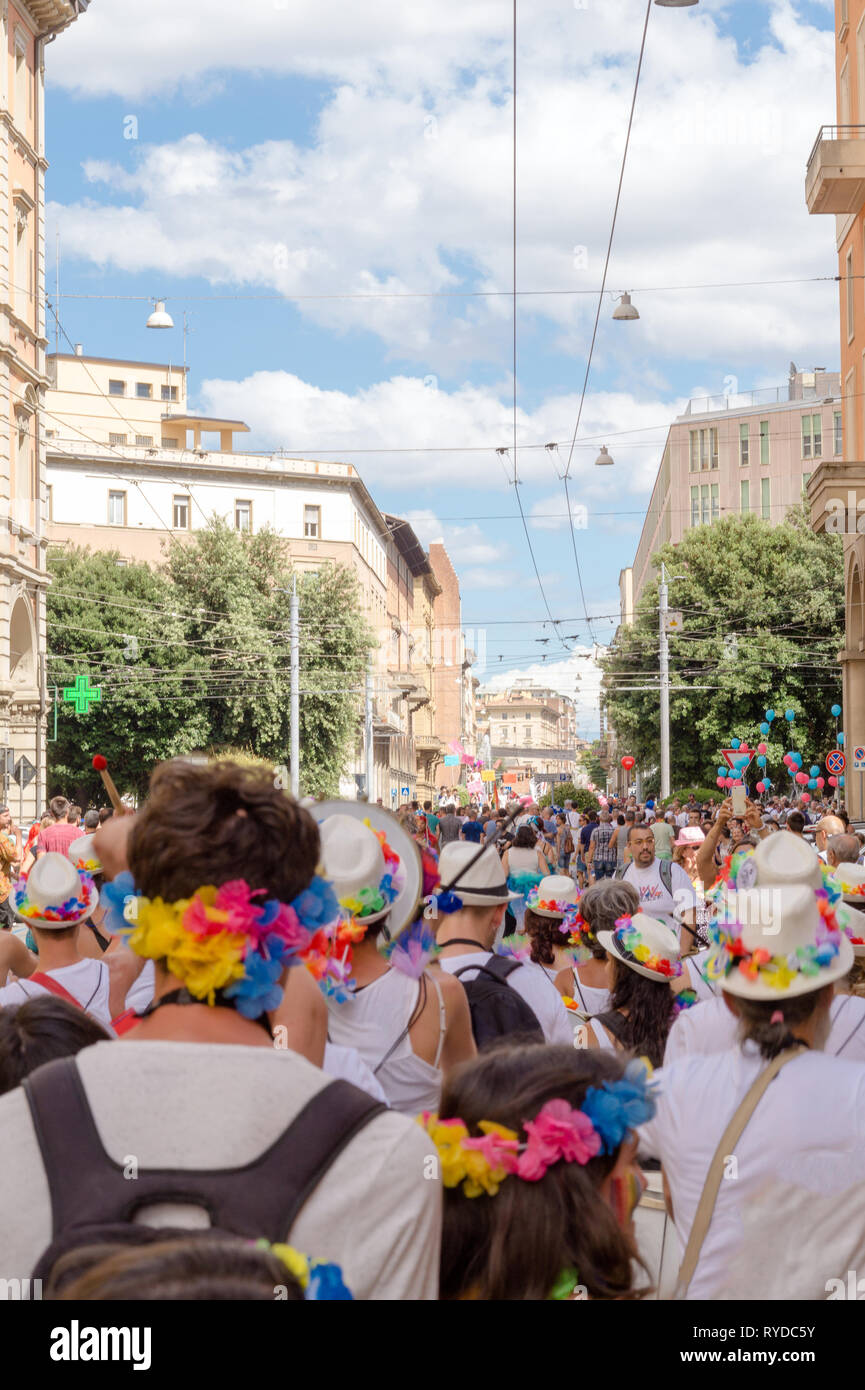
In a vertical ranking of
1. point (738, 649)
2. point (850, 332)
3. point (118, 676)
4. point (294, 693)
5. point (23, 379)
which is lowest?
point (294, 693)

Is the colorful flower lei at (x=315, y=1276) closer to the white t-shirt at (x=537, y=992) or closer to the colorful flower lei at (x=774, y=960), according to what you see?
the colorful flower lei at (x=774, y=960)

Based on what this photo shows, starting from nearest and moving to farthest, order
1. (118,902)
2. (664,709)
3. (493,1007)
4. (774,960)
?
(118,902) → (774,960) → (493,1007) → (664,709)

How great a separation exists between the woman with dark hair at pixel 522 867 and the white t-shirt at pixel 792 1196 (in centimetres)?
443

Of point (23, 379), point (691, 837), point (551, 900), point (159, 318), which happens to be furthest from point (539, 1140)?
point (159, 318)

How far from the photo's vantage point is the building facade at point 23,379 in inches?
1307

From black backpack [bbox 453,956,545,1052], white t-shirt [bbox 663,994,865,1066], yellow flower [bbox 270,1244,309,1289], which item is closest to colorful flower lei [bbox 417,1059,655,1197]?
yellow flower [bbox 270,1244,309,1289]

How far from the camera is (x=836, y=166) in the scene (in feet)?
91.9

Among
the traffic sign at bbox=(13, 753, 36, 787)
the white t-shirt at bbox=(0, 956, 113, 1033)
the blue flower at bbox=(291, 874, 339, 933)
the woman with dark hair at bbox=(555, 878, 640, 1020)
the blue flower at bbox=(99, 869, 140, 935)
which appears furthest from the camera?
the traffic sign at bbox=(13, 753, 36, 787)

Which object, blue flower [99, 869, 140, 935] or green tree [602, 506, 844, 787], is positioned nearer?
blue flower [99, 869, 140, 935]

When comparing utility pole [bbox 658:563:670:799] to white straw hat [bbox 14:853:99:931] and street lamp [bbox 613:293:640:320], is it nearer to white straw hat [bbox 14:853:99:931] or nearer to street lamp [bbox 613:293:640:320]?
street lamp [bbox 613:293:640:320]

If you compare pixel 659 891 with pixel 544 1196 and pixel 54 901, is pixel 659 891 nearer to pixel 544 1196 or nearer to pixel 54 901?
pixel 54 901

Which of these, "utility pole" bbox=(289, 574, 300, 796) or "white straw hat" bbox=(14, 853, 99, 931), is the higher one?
"utility pole" bbox=(289, 574, 300, 796)

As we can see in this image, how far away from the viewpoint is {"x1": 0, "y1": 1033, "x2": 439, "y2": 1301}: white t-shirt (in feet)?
7.16

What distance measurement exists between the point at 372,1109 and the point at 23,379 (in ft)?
114
